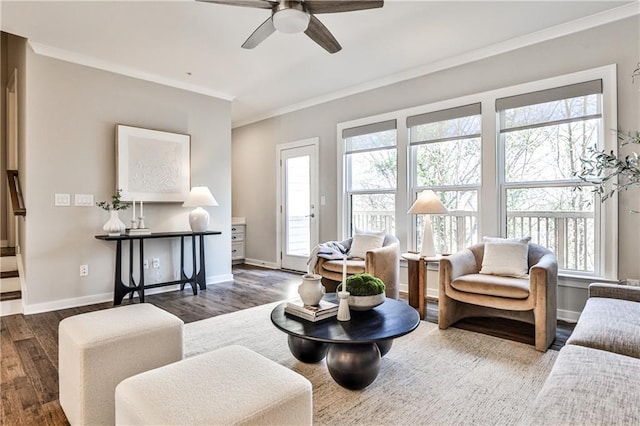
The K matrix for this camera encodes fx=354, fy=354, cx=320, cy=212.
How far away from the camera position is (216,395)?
3.85 feet

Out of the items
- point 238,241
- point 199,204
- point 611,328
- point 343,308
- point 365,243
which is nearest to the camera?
point 611,328

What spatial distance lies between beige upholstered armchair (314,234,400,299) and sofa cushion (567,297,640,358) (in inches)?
68.7

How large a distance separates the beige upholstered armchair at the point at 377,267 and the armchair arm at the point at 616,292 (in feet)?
5.56

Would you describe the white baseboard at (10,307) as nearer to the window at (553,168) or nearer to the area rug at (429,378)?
the area rug at (429,378)

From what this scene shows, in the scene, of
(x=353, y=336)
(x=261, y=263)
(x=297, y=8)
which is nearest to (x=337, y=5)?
(x=297, y=8)

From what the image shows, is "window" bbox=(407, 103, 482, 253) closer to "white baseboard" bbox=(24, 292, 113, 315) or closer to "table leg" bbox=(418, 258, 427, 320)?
"table leg" bbox=(418, 258, 427, 320)

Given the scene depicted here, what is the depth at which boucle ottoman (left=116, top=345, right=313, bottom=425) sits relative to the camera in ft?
3.58

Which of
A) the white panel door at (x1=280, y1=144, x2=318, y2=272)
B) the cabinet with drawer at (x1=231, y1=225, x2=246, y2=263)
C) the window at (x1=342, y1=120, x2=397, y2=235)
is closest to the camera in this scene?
the window at (x1=342, y1=120, x2=397, y2=235)

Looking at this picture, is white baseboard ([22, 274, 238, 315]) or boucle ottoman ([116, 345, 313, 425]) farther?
white baseboard ([22, 274, 238, 315])

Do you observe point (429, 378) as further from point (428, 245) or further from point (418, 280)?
→ point (428, 245)

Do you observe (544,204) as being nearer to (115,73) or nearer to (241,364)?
(241,364)

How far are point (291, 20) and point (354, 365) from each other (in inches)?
86.8

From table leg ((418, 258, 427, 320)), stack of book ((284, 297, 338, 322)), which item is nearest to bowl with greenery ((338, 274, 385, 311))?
stack of book ((284, 297, 338, 322))

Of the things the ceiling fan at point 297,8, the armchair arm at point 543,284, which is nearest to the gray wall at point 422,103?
the armchair arm at point 543,284
